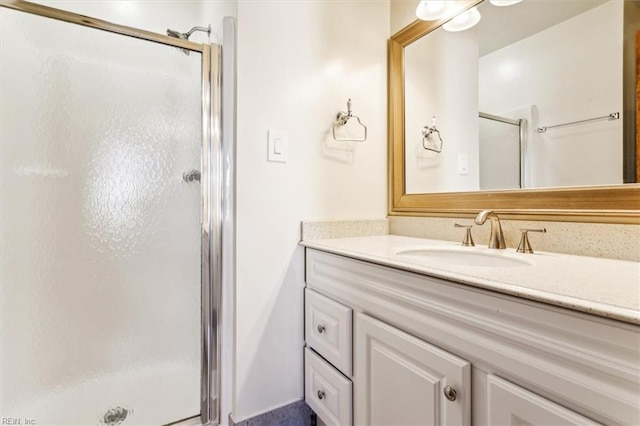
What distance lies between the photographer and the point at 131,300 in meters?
1.52

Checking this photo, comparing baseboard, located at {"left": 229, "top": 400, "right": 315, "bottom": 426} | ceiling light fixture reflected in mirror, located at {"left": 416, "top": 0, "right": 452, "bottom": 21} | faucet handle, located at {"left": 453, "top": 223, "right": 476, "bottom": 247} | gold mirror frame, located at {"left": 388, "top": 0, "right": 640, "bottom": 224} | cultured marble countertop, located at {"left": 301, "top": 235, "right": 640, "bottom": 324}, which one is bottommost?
baseboard, located at {"left": 229, "top": 400, "right": 315, "bottom": 426}

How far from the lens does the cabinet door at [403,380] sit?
2.02ft

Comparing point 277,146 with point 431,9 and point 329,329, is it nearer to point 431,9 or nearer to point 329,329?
point 329,329

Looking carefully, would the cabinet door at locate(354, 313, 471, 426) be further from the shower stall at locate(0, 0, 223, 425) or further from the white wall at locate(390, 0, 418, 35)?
the white wall at locate(390, 0, 418, 35)

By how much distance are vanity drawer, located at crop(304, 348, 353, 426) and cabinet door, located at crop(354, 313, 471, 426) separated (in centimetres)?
4

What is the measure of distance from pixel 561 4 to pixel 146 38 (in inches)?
58.6

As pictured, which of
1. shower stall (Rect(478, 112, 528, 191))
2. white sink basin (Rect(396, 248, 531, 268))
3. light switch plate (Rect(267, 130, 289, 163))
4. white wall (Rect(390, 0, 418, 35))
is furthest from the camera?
white wall (Rect(390, 0, 418, 35))

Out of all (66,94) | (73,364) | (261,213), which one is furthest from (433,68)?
(73,364)

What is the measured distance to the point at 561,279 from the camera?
58 centimetres

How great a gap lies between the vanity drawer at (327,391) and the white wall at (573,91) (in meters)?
0.91

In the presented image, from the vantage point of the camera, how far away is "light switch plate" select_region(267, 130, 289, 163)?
1139mm

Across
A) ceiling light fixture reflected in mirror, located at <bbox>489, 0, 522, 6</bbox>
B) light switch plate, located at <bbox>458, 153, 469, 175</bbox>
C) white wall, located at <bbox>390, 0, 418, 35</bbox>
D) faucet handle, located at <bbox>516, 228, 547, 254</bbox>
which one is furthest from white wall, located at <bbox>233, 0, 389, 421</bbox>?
faucet handle, located at <bbox>516, 228, 547, 254</bbox>
